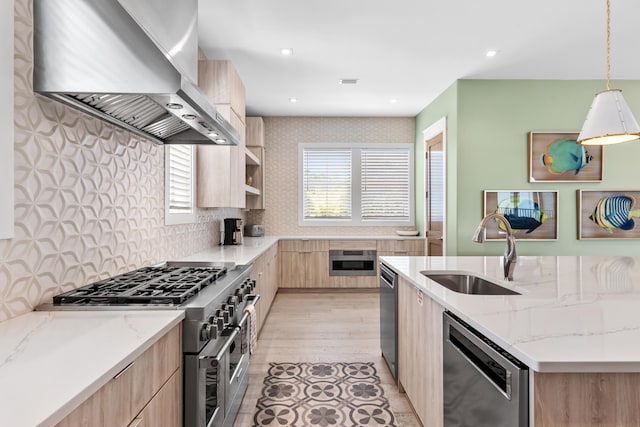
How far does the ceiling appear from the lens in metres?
2.87

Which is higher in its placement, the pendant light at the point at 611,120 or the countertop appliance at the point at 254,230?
the pendant light at the point at 611,120

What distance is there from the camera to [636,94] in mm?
4547

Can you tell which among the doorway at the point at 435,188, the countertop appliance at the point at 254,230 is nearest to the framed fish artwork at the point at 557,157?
the doorway at the point at 435,188

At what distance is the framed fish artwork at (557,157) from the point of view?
445 centimetres

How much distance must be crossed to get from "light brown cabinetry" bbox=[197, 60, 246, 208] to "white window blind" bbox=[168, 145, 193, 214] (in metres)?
0.17

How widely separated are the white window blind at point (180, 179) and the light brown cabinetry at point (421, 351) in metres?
1.87

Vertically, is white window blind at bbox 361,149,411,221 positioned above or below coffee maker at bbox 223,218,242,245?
above

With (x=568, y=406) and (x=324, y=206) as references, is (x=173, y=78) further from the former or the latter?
(x=324, y=206)

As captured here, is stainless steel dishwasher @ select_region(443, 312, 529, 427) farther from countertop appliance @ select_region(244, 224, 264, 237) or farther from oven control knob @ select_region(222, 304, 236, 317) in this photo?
countertop appliance @ select_region(244, 224, 264, 237)

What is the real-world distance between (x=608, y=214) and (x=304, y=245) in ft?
13.1

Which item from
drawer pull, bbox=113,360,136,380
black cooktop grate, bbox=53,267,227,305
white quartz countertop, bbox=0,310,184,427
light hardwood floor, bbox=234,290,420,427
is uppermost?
black cooktop grate, bbox=53,267,227,305

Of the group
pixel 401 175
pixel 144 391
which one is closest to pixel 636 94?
pixel 401 175

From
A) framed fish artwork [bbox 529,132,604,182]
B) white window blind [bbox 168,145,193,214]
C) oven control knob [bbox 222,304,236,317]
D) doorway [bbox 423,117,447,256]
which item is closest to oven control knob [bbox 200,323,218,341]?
oven control knob [bbox 222,304,236,317]

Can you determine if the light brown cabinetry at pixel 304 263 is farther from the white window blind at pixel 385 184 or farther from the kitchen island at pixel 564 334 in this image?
the kitchen island at pixel 564 334
